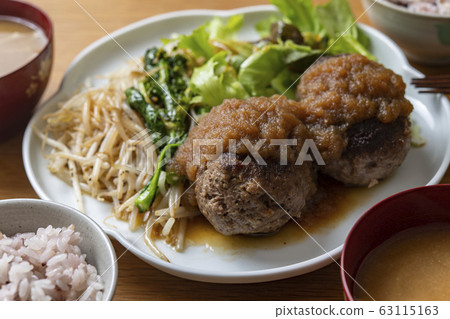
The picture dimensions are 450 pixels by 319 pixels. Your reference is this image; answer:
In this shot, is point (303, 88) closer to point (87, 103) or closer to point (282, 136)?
point (282, 136)

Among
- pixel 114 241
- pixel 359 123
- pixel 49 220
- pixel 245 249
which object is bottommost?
pixel 114 241

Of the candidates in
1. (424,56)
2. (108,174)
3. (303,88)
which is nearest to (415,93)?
(424,56)

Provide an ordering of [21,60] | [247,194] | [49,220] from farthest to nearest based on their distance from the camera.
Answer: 1. [21,60]
2. [247,194]
3. [49,220]

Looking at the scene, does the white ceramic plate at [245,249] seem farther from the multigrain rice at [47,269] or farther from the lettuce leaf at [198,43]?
the lettuce leaf at [198,43]

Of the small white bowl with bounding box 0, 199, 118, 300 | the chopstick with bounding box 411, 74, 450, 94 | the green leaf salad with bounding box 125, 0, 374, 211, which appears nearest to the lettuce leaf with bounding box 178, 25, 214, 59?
the green leaf salad with bounding box 125, 0, 374, 211

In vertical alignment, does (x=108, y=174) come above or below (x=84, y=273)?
below

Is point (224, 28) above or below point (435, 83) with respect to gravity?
below

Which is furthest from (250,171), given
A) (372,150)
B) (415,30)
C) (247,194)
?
(415,30)

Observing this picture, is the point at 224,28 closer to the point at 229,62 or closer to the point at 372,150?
the point at 229,62
